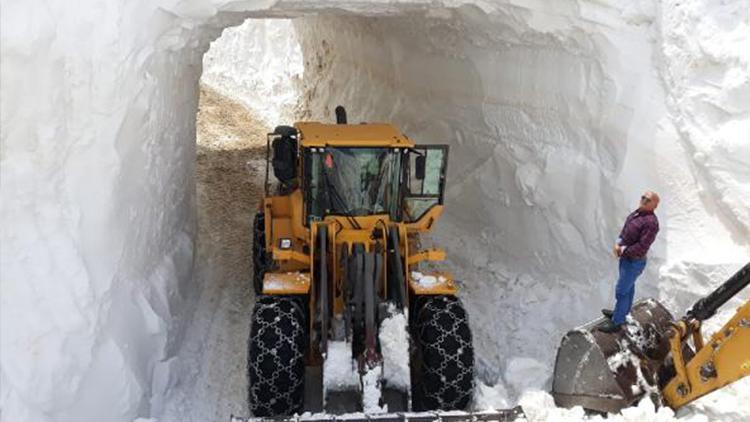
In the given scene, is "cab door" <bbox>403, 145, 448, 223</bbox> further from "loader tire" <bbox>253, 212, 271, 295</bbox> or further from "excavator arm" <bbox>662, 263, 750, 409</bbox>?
"excavator arm" <bbox>662, 263, 750, 409</bbox>

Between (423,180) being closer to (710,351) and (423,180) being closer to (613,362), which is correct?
(613,362)

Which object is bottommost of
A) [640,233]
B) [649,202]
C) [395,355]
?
[395,355]

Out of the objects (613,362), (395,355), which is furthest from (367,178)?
(613,362)

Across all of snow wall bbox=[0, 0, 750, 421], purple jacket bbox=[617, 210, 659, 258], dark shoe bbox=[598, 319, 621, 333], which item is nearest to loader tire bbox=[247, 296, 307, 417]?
snow wall bbox=[0, 0, 750, 421]

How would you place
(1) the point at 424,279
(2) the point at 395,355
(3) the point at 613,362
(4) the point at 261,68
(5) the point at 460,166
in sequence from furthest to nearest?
1. (4) the point at 261,68
2. (5) the point at 460,166
3. (1) the point at 424,279
4. (2) the point at 395,355
5. (3) the point at 613,362

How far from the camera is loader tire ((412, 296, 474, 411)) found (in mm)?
6387

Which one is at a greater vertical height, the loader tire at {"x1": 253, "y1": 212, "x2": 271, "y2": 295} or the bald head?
the bald head

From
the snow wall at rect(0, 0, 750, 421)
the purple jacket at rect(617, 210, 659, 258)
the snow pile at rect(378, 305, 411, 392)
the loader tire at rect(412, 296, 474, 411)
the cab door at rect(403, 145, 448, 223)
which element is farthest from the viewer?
the cab door at rect(403, 145, 448, 223)

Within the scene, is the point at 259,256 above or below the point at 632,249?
below

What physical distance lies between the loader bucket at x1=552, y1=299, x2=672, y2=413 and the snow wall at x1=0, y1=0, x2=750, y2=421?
3.31ft

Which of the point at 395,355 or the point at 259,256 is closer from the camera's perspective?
the point at 395,355

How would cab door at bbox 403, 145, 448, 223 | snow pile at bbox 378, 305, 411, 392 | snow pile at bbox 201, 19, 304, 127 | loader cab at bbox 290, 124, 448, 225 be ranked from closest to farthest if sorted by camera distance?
snow pile at bbox 378, 305, 411, 392 → cab door at bbox 403, 145, 448, 223 → loader cab at bbox 290, 124, 448, 225 → snow pile at bbox 201, 19, 304, 127

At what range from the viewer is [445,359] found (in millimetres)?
6379

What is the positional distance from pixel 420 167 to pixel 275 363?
2196mm
